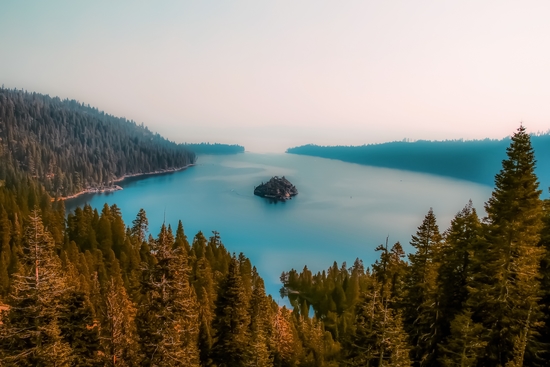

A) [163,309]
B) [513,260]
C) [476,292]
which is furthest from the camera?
[476,292]

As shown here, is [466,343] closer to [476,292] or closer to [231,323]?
[476,292]

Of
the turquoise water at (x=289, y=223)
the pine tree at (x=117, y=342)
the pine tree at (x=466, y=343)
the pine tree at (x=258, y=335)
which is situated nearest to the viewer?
the pine tree at (x=466, y=343)

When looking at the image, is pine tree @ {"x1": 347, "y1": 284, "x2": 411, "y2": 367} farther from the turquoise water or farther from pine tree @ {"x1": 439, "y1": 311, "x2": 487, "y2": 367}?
the turquoise water

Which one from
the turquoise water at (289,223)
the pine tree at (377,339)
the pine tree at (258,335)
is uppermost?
the pine tree at (377,339)

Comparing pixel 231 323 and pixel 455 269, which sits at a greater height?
pixel 455 269

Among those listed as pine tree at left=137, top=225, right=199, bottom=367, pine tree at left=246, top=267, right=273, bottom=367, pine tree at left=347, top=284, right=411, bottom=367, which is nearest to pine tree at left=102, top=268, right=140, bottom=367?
pine tree at left=137, top=225, right=199, bottom=367

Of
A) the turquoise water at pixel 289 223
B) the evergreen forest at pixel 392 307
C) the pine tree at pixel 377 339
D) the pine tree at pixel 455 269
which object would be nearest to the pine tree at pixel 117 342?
the evergreen forest at pixel 392 307

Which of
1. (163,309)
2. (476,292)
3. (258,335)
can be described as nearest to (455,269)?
(476,292)

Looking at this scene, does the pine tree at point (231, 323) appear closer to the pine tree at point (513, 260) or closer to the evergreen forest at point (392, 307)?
the evergreen forest at point (392, 307)
